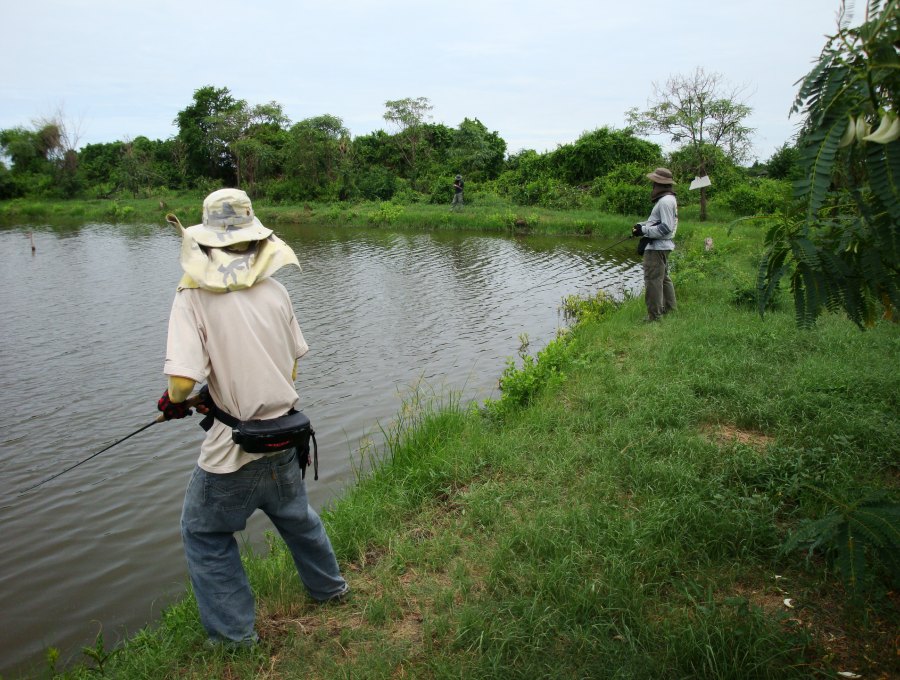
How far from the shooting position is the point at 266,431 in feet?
8.61

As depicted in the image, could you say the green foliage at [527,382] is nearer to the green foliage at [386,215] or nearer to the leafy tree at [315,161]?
the green foliage at [386,215]

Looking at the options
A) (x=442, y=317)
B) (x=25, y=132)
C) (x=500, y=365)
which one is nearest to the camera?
(x=500, y=365)

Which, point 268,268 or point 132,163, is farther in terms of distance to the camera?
point 132,163

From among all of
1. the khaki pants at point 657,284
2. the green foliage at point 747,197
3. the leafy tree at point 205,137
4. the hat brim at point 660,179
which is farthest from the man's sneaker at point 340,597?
the leafy tree at point 205,137

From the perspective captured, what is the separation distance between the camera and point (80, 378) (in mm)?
7871

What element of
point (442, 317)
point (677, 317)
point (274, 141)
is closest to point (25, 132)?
point (274, 141)

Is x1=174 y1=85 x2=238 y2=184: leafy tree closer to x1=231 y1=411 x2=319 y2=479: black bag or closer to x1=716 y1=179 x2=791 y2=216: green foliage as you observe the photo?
x1=716 y1=179 x2=791 y2=216: green foliage

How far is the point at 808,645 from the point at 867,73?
1.98m

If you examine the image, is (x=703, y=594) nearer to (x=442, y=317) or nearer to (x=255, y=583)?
(x=255, y=583)

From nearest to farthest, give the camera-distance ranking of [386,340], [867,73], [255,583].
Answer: [867,73] < [255,583] < [386,340]

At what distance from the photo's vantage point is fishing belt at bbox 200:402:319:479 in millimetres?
2592

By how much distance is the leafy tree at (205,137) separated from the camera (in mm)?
42031

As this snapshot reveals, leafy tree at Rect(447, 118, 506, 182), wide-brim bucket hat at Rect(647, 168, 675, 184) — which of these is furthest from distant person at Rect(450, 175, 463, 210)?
wide-brim bucket hat at Rect(647, 168, 675, 184)

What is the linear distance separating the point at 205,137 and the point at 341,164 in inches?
552
